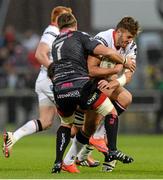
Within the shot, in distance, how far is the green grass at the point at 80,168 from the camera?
11.7 meters

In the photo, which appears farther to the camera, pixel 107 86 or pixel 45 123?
pixel 45 123

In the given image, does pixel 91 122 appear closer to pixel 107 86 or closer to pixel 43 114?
pixel 107 86

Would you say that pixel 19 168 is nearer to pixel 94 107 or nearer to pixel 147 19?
pixel 94 107

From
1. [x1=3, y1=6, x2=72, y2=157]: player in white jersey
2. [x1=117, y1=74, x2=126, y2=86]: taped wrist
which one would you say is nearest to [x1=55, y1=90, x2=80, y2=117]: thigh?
[x1=117, y1=74, x2=126, y2=86]: taped wrist

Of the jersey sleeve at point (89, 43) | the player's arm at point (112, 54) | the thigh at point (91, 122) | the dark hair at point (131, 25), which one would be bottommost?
the thigh at point (91, 122)

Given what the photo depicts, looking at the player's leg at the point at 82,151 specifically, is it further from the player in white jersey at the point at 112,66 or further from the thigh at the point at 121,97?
the thigh at the point at 121,97

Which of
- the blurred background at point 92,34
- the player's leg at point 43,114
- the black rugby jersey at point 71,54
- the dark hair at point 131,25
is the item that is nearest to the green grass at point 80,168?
the player's leg at point 43,114

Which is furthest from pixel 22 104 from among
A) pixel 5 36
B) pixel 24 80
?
pixel 5 36

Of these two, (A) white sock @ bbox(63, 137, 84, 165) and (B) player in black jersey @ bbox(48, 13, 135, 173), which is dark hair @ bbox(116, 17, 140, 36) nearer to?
(B) player in black jersey @ bbox(48, 13, 135, 173)

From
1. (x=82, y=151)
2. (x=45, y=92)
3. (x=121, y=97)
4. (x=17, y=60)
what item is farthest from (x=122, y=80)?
(x=17, y=60)

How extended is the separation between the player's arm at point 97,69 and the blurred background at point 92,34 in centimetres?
1150

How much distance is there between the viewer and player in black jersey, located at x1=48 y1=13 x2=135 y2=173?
12.0 metres

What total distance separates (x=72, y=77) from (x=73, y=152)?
1.32 m

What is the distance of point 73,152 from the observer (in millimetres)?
12969
